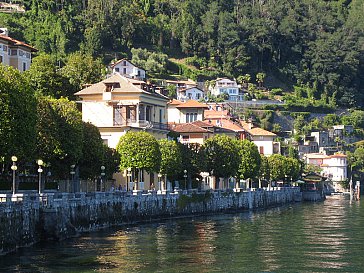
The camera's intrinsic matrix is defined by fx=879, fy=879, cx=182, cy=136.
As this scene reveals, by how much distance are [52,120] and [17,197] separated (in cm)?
1761

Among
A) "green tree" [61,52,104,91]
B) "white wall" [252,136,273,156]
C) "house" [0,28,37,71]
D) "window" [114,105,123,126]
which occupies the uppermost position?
"house" [0,28,37,71]

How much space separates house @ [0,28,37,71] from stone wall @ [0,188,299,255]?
34.7m

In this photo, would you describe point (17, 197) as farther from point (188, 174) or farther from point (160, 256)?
point (188, 174)

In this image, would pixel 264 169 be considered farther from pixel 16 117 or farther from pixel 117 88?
pixel 16 117

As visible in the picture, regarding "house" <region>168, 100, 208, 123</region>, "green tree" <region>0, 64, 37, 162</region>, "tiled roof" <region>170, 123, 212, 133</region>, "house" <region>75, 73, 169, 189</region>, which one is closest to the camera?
"green tree" <region>0, 64, 37, 162</region>

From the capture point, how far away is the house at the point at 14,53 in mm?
117438

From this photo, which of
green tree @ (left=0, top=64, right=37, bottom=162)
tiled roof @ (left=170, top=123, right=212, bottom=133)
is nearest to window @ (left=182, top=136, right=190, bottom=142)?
tiled roof @ (left=170, top=123, right=212, bottom=133)

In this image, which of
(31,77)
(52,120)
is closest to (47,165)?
(52,120)

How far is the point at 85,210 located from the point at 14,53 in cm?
5585

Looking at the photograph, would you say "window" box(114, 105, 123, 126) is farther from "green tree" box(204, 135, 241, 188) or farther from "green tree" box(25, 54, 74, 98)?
"green tree" box(204, 135, 241, 188)

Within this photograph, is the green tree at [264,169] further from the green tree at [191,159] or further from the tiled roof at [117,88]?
the tiled roof at [117,88]

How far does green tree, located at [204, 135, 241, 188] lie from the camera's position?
366 feet

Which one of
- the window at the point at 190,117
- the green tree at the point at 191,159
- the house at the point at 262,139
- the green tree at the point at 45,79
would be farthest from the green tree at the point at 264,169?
the green tree at the point at 45,79

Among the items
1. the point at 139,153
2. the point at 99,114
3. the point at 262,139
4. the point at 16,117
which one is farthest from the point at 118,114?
the point at 262,139
